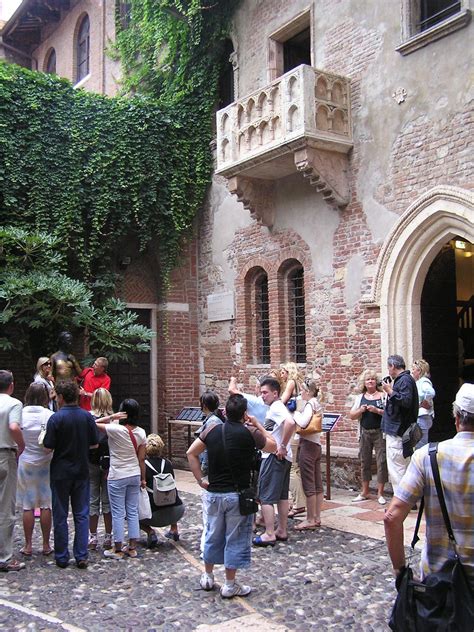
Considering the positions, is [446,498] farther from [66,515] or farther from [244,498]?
[66,515]

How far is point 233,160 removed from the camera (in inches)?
456

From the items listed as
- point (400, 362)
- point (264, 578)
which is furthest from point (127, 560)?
point (400, 362)

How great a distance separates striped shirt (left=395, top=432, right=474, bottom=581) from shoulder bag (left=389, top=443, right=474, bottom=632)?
0.26 feet

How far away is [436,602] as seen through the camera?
2832 millimetres

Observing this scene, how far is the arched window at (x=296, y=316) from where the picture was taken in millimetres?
11945

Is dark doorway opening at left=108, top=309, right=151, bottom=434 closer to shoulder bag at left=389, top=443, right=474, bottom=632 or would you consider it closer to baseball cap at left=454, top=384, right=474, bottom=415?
baseball cap at left=454, top=384, right=474, bottom=415

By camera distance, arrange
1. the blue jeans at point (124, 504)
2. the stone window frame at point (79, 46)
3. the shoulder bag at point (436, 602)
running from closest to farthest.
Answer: the shoulder bag at point (436, 602) < the blue jeans at point (124, 504) < the stone window frame at point (79, 46)

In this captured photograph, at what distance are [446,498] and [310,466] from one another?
182 inches

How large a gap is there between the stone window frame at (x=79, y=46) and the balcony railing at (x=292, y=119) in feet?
28.6

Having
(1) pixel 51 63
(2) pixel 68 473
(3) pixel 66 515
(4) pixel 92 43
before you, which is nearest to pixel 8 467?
(2) pixel 68 473

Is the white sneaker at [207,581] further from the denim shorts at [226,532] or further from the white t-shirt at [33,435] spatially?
the white t-shirt at [33,435]

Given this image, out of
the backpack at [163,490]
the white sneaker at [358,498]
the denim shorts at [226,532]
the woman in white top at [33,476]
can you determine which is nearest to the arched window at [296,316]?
the white sneaker at [358,498]

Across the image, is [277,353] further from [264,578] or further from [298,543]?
[264,578]

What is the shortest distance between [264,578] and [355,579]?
2.58 ft
